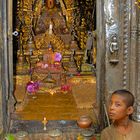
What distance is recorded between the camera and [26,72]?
30.8 ft

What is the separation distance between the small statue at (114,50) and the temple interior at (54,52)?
6.50 ft

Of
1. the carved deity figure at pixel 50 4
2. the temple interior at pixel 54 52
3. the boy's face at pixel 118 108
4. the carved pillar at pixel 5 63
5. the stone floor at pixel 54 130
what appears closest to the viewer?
the boy's face at pixel 118 108

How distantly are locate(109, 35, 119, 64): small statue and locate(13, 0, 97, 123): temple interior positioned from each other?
6.50 feet

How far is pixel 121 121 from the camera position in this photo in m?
2.45

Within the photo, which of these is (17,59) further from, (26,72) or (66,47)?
(66,47)

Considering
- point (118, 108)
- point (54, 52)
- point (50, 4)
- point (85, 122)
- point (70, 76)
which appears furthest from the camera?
point (50, 4)

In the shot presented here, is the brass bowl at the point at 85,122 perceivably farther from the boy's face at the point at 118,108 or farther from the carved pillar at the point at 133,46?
the boy's face at the point at 118,108

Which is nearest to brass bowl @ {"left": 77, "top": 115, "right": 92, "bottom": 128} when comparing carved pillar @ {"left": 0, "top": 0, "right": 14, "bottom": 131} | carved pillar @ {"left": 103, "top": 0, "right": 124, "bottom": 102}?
carved pillar @ {"left": 103, "top": 0, "right": 124, "bottom": 102}

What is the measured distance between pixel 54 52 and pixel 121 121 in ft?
26.6

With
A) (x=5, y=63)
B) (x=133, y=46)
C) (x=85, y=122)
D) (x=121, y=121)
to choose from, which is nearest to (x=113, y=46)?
(x=133, y=46)

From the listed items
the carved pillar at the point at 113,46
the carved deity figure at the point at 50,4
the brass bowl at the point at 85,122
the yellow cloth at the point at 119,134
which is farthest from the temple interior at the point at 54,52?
the yellow cloth at the point at 119,134

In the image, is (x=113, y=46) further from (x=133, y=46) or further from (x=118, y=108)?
(x=118, y=108)

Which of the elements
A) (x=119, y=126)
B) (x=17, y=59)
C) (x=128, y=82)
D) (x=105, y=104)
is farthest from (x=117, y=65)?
(x=17, y=59)

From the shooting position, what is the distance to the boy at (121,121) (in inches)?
94.9
